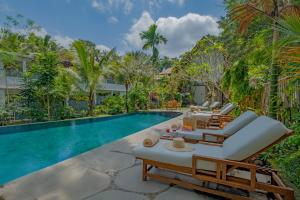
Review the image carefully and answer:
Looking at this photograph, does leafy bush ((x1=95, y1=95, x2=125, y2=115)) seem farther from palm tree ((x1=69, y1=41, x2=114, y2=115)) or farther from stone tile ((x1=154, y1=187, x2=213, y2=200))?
stone tile ((x1=154, y1=187, x2=213, y2=200))

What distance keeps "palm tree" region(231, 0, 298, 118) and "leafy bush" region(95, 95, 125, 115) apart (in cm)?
1221

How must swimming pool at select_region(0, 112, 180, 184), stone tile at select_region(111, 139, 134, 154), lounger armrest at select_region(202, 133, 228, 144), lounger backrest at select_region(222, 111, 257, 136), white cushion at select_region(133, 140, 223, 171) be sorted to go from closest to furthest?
white cushion at select_region(133, 140, 223, 171), lounger backrest at select_region(222, 111, 257, 136), lounger armrest at select_region(202, 133, 228, 144), stone tile at select_region(111, 139, 134, 154), swimming pool at select_region(0, 112, 180, 184)

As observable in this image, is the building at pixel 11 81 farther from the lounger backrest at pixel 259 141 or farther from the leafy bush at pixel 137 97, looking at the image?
→ the lounger backrest at pixel 259 141

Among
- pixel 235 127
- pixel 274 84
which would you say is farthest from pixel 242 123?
pixel 274 84

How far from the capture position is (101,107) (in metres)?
15.5

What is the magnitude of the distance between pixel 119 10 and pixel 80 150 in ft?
40.6

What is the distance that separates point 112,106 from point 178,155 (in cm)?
1311

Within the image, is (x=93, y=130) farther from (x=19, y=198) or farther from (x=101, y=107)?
(x=19, y=198)

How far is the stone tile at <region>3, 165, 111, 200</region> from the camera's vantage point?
285 cm

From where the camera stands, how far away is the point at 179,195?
2.90 meters

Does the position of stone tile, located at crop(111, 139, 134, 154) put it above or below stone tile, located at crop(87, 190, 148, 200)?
above

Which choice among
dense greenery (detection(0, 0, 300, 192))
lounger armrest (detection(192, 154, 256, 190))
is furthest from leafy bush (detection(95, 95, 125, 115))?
lounger armrest (detection(192, 154, 256, 190))

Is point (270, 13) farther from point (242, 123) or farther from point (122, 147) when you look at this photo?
point (122, 147)

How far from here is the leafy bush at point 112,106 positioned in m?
15.2
